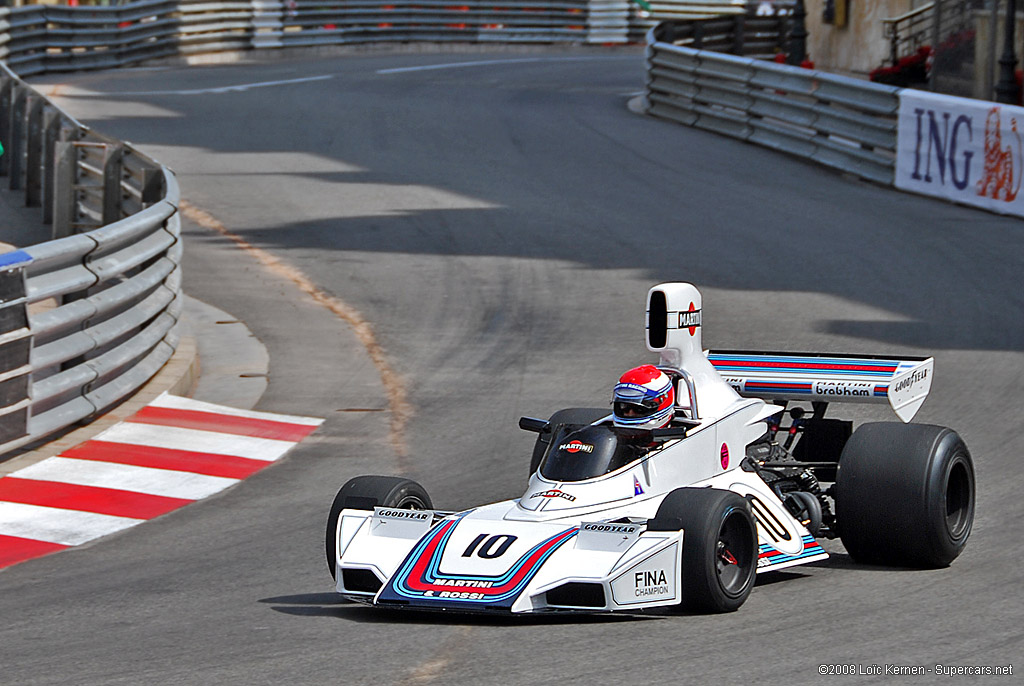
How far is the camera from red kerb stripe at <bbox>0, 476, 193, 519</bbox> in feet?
32.1

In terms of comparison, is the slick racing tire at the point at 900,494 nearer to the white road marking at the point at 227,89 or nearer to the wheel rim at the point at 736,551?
the wheel rim at the point at 736,551

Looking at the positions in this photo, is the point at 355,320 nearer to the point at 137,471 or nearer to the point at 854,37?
the point at 137,471

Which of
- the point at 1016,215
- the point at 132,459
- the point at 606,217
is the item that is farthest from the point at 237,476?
the point at 1016,215

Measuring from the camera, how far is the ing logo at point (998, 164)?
64.9 ft

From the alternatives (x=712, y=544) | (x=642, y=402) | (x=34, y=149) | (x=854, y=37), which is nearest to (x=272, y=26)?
(x=854, y=37)

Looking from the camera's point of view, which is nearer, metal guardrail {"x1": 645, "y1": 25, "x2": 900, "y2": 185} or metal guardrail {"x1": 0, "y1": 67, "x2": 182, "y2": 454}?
metal guardrail {"x1": 0, "y1": 67, "x2": 182, "y2": 454}

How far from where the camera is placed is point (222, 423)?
12016 millimetres

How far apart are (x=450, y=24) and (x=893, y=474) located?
40033 mm

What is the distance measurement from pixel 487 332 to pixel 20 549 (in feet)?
22.0

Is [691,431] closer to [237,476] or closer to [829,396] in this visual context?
[829,396]

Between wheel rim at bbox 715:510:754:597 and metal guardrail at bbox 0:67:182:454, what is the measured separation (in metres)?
5.10

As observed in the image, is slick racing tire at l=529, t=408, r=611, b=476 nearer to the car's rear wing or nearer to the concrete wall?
the car's rear wing

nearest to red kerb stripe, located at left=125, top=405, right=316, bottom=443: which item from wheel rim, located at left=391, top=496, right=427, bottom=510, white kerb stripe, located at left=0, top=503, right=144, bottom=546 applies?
white kerb stripe, located at left=0, top=503, right=144, bottom=546

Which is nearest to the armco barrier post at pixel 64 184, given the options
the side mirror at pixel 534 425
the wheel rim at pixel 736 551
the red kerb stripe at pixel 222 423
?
the red kerb stripe at pixel 222 423
